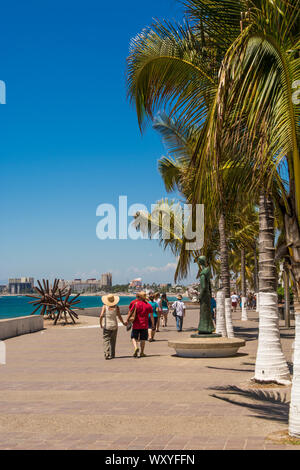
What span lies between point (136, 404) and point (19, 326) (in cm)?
1432

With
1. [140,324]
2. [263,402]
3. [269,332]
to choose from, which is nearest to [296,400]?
[263,402]

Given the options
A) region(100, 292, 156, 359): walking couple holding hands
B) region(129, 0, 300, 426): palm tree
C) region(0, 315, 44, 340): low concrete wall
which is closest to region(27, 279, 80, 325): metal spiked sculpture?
region(0, 315, 44, 340): low concrete wall

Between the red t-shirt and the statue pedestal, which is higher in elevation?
the red t-shirt

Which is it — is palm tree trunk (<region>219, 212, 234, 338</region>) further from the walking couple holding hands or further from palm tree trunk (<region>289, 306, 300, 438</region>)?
palm tree trunk (<region>289, 306, 300, 438</region>)

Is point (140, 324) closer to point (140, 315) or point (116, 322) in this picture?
point (140, 315)

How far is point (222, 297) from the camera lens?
17781 mm

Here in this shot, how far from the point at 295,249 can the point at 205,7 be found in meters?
2.97

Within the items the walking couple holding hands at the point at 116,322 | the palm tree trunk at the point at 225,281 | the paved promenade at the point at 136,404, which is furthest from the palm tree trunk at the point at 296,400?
the palm tree trunk at the point at 225,281

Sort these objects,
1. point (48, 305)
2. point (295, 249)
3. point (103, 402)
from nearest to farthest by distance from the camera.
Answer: point (295, 249) < point (103, 402) < point (48, 305)

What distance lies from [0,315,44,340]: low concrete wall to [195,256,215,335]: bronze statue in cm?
823

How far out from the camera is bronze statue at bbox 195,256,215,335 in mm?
14078
